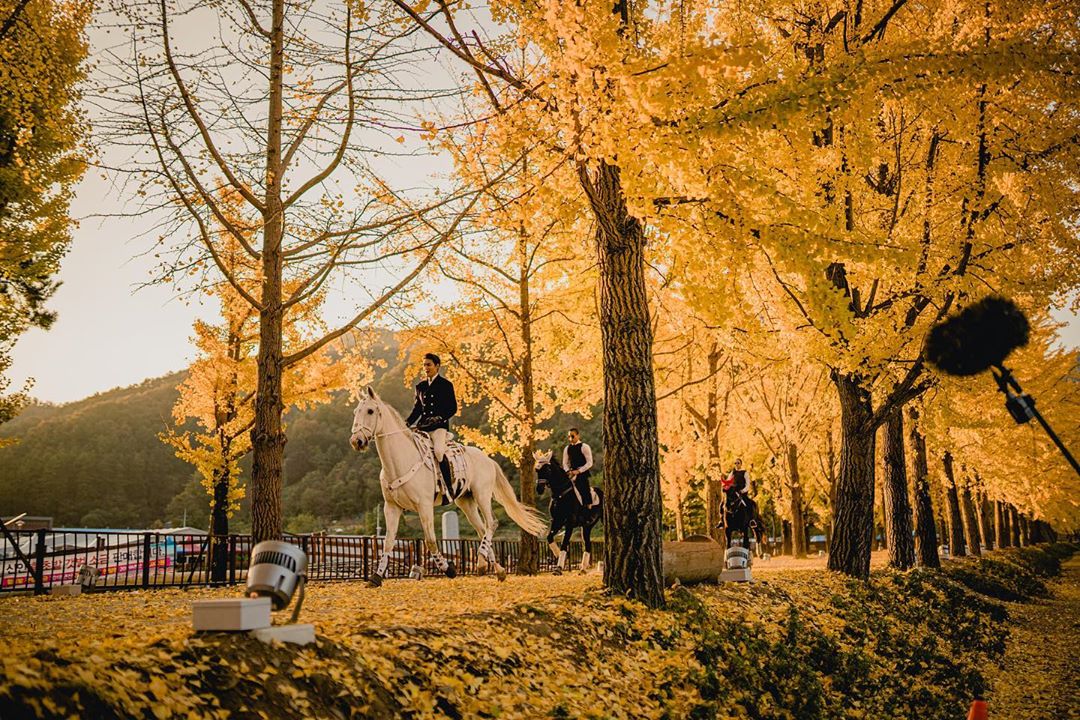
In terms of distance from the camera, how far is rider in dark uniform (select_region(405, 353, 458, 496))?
11234 millimetres

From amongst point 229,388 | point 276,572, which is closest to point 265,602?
point 276,572

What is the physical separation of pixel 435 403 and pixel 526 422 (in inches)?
195

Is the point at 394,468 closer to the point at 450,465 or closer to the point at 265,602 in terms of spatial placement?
the point at 450,465

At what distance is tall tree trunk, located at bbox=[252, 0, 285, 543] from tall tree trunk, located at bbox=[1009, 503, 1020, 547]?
149 feet

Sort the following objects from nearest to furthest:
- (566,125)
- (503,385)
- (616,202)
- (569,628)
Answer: (569,628), (566,125), (616,202), (503,385)

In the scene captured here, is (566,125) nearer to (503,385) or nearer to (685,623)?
(685,623)

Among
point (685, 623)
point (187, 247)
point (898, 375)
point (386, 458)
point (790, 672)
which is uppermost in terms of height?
point (187, 247)

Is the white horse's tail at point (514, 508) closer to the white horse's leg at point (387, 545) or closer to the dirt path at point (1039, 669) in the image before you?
the white horse's leg at point (387, 545)

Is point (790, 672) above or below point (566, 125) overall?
below

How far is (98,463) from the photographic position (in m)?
87.4

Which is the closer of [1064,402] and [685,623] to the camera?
[685,623]

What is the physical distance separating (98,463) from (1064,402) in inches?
3891

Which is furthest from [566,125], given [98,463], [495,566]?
[98,463]

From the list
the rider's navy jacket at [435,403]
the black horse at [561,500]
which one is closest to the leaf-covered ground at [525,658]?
the rider's navy jacket at [435,403]
